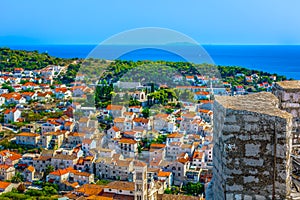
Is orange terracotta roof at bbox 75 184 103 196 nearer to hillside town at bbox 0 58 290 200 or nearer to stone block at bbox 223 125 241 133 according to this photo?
hillside town at bbox 0 58 290 200

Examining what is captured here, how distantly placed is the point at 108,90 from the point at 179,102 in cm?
360

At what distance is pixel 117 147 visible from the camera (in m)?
11.9

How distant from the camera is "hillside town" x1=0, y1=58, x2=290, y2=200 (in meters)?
12.6

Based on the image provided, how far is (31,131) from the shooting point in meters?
26.0

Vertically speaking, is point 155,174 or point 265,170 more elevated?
point 265,170

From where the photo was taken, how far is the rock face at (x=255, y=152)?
1845 millimetres

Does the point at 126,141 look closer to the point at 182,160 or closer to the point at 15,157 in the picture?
the point at 182,160

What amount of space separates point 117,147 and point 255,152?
10.2 m

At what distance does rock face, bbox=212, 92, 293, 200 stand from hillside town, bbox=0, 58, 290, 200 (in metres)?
5.04

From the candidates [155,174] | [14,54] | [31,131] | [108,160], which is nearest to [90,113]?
[108,160]

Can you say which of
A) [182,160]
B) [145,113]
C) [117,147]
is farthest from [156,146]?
[182,160]

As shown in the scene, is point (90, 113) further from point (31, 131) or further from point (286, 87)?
point (31, 131)

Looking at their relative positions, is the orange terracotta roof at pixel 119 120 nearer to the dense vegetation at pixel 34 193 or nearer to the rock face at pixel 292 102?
the dense vegetation at pixel 34 193

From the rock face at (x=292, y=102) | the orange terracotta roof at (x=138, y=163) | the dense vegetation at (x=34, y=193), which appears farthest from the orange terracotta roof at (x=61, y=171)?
the rock face at (x=292, y=102)
